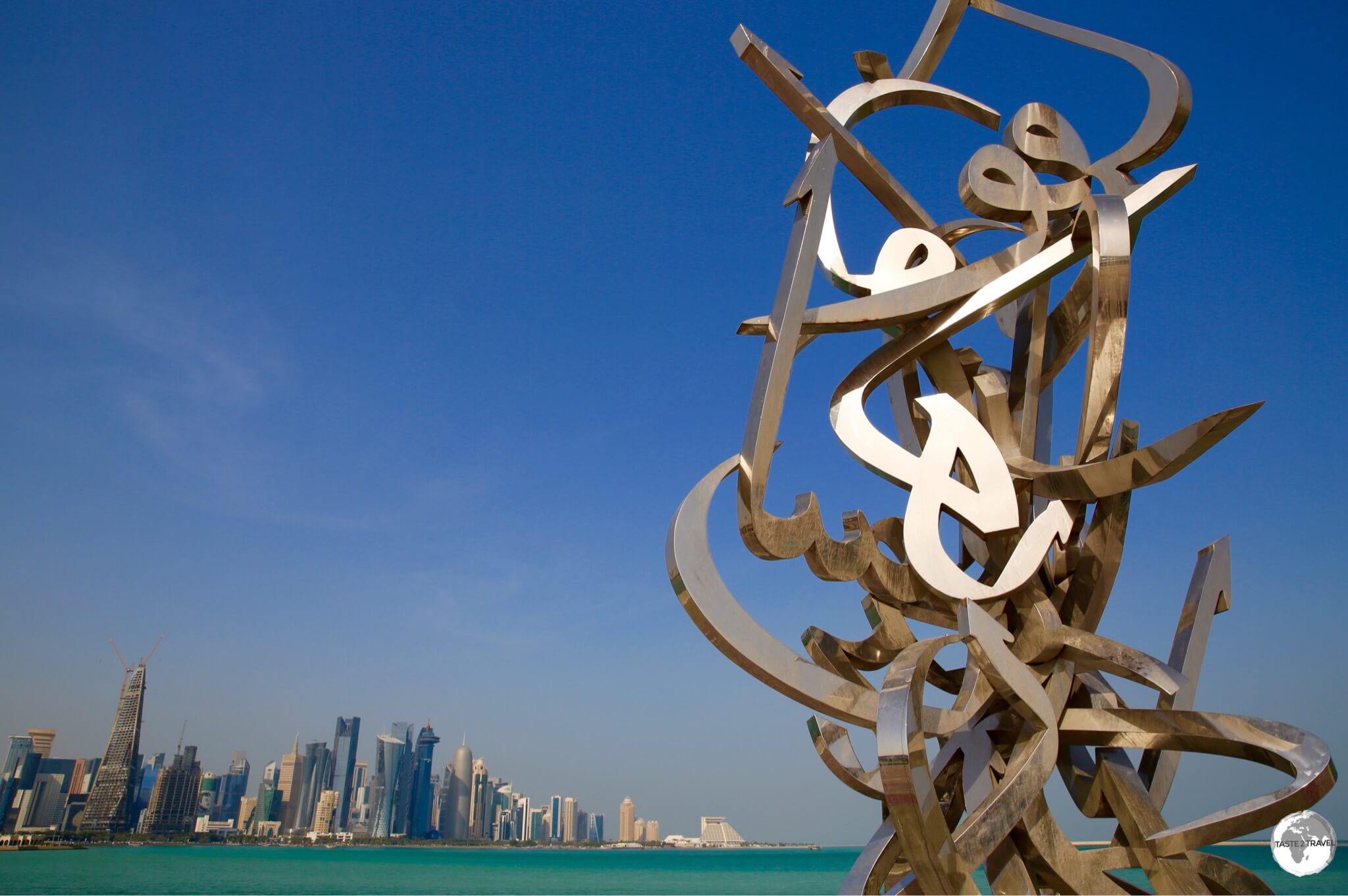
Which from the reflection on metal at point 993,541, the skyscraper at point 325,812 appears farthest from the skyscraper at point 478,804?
the reflection on metal at point 993,541

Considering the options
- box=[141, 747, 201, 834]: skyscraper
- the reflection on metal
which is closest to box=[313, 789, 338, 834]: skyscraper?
box=[141, 747, 201, 834]: skyscraper

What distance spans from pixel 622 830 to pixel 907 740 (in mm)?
95778

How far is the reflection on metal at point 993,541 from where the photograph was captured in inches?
223

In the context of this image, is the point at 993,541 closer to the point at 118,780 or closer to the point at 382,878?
the point at 382,878

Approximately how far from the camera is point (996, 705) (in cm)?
648

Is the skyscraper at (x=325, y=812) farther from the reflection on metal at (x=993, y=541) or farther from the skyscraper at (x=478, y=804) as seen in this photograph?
the reflection on metal at (x=993, y=541)

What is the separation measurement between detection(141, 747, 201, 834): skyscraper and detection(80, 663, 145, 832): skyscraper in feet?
16.9

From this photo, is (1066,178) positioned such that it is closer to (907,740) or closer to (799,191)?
(799,191)

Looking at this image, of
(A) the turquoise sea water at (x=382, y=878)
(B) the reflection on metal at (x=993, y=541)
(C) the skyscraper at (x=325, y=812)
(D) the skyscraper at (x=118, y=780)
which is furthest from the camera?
(C) the skyscraper at (x=325, y=812)

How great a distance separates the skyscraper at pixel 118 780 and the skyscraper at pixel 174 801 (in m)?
5.16

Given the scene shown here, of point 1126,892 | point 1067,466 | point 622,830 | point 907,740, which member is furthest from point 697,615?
point 622,830

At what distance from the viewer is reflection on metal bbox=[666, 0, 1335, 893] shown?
5.67m

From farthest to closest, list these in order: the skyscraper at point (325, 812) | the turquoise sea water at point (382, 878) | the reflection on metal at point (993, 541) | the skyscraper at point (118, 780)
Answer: the skyscraper at point (325, 812)
the skyscraper at point (118, 780)
the turquoise sea water at point (382, 878)
the reflection on metal at point (993, 541)

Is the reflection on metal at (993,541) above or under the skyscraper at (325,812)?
under
